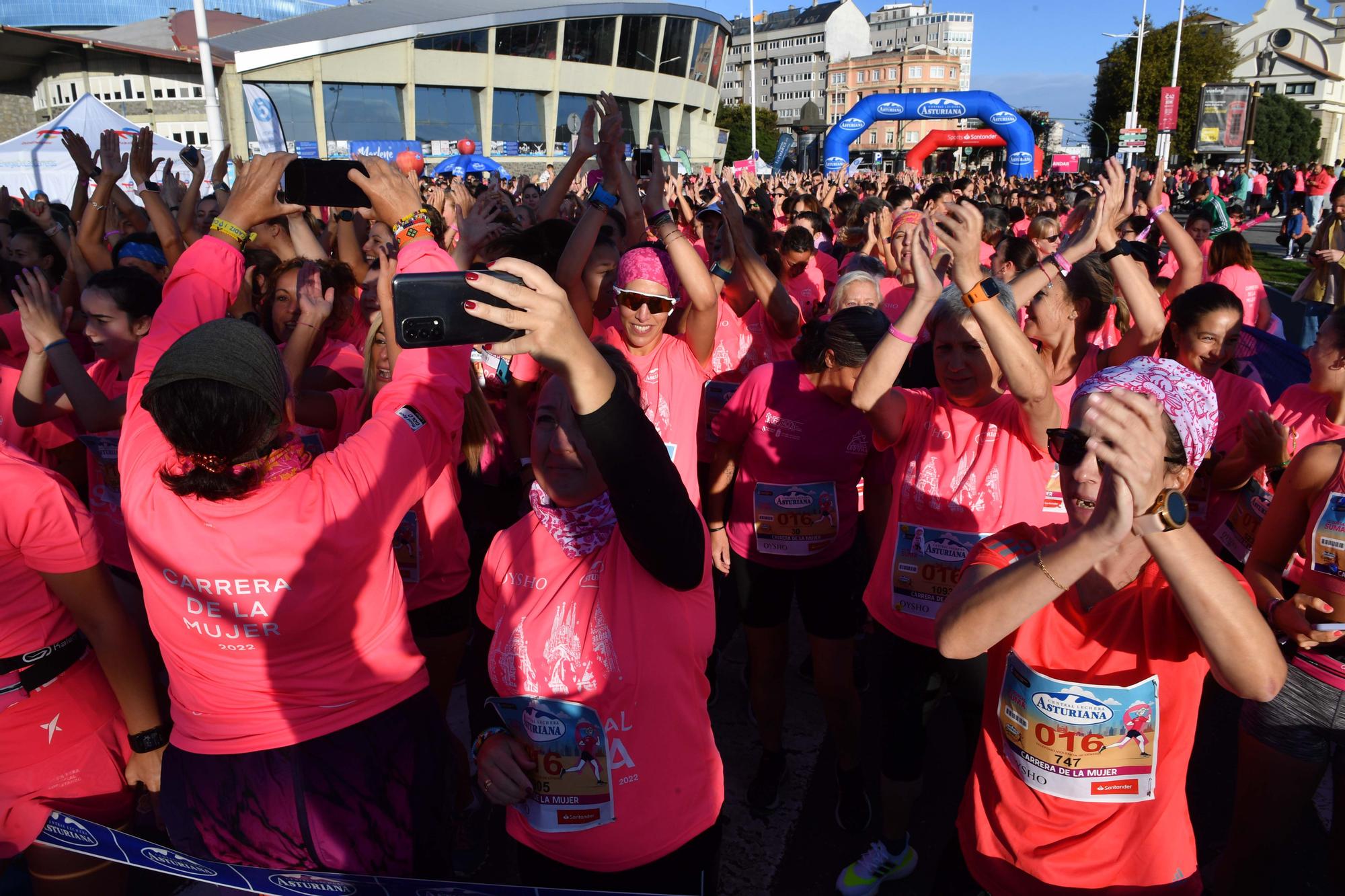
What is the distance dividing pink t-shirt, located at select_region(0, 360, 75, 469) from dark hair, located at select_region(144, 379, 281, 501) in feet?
6.93

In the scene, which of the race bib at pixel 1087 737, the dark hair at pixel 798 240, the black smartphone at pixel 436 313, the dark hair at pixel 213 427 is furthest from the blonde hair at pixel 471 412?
the dark hair at pixel 798 240

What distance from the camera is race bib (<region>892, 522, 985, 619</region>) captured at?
110 inches

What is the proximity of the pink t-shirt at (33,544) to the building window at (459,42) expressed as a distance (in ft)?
181

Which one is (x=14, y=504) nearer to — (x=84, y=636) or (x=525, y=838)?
(x=84, y=636)

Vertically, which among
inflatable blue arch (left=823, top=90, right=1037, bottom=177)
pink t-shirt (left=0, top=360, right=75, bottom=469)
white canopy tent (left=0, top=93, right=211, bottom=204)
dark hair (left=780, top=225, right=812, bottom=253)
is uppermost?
inflatable blue arch (left=823, top=90, right=1037, bottom=177)

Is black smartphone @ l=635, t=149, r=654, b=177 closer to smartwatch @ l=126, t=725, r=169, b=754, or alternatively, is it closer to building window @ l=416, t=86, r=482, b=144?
smartwatch @ l=126, t=725, r=169, b=754

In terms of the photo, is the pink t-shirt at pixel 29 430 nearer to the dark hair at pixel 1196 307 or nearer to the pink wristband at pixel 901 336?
the pink wristband at pixel 901 336

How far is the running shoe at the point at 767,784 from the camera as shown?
3.42 meters

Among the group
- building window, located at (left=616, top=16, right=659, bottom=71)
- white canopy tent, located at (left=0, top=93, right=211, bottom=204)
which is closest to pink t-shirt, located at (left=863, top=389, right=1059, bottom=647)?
white canopy tent, located at (left=0, top=93, right=211, bottom=204)

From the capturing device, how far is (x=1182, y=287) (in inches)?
201

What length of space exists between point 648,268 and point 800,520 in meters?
1.25

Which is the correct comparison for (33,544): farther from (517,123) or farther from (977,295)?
(517,123)

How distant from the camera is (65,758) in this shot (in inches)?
91.0

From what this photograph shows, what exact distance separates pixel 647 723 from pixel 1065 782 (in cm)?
91
